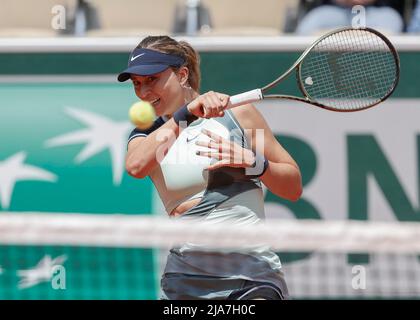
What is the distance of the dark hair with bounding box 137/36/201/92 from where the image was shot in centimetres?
311

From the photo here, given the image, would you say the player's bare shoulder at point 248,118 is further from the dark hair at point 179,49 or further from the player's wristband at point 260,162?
the dark hair at point 179,49

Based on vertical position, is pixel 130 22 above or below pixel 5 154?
above

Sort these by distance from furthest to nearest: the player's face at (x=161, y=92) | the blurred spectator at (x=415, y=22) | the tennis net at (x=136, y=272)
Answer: the blurred spectator at (x=415, y=22) < the tennis net at (x=136, y=272) < the player's face at (x=161, y=92)

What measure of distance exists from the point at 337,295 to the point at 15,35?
7.23 ft

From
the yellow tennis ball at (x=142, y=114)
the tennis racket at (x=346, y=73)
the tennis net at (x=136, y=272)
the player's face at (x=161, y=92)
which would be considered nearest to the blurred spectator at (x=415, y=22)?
the tennis racket at (x=346, y=73)

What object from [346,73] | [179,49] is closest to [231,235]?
[179,49]

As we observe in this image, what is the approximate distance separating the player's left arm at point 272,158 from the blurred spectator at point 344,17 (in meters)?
2.10

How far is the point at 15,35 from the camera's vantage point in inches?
202

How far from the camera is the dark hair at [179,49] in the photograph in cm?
311

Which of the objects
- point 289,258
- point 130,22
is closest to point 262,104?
point 289,258

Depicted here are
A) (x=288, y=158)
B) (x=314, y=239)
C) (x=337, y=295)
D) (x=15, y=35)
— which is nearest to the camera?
(x=314, y=239)

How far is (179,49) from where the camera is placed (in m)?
3.13

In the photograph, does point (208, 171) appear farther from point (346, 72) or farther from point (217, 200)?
point (346, 72)

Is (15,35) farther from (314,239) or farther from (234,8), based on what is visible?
(314,239)
